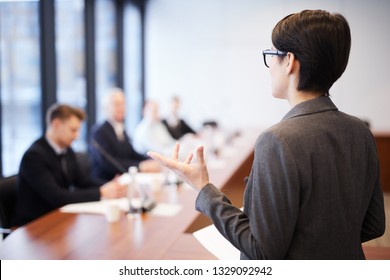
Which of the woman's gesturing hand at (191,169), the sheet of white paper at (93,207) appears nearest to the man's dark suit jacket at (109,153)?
the sheet of white paper at (93,207)

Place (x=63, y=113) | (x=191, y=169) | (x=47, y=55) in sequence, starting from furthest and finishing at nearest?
1. (x=47, y=55)
2. (x=63, y=113)
3. (x=191, y=169)

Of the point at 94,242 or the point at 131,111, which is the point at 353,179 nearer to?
the point at 94,242

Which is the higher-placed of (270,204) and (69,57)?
(69,57)

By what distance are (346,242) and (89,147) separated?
110 inches

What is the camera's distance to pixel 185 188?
272cm

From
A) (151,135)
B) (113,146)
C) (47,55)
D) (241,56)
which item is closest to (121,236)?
(241,56)

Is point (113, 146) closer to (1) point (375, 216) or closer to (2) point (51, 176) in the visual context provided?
(2) point (51, 176)

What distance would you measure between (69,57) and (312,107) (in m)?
3.63

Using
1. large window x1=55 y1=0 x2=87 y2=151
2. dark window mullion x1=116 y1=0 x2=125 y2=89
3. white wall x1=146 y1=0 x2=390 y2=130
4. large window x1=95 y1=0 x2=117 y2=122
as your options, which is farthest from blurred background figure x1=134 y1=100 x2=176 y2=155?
white wall x1=146 y1=0 x2=390 y2=130

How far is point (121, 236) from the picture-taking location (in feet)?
5.90

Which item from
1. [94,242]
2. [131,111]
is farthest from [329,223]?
[131,111]

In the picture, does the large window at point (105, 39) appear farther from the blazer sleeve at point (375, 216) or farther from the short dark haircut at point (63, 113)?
the blazer sleeve at point (375, 216)

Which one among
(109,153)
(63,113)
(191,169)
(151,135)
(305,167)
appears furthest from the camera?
(151,135)

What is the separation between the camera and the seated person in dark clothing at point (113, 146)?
3342 millimetres
